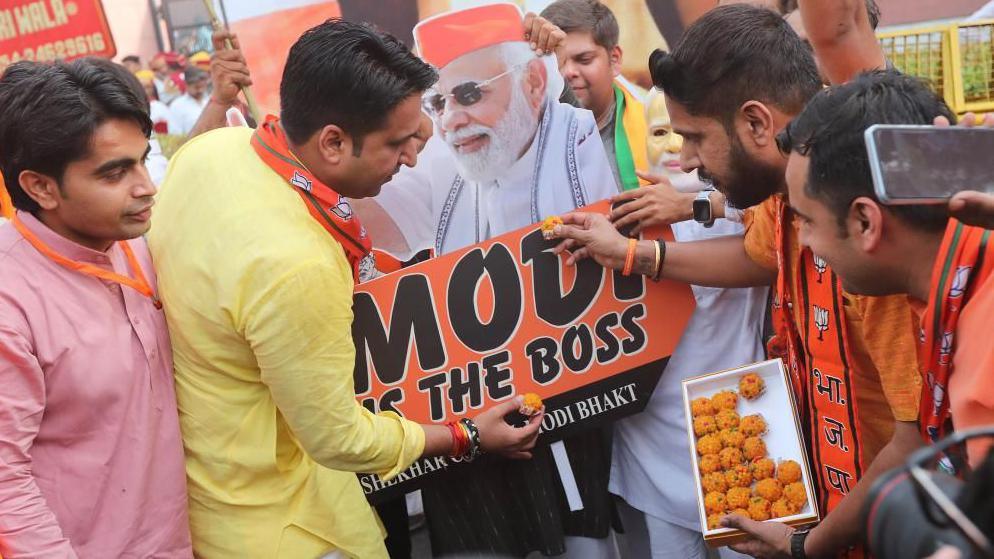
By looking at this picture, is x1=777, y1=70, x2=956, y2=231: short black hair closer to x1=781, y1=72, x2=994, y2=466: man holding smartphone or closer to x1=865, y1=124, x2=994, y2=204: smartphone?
x1=781, y1=72, x2=994, y2=466: man holding smartphone

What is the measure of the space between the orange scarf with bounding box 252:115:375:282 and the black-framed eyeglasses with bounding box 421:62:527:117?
0.78 m

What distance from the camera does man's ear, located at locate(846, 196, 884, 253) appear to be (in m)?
1.70

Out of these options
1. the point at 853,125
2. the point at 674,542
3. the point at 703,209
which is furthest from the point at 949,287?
the point at 674,542

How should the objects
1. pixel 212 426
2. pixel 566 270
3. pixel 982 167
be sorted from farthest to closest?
pixel 566 270 < pixel 212 426 < pixel 982 167

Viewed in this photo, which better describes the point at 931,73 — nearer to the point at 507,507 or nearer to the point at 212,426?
the point at 507,507

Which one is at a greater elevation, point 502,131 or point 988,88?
point 502,131

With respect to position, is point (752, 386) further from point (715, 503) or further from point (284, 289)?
point (284, 289)

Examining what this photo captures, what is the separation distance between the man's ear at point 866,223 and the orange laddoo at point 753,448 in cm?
78

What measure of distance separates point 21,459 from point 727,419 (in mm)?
1626

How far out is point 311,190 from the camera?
2182mm

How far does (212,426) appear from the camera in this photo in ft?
7.34

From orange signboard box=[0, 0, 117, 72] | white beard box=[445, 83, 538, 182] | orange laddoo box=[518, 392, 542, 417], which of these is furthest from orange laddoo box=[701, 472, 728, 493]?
orange signboard box=[0, 0, 117, 72]

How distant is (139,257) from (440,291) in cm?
86

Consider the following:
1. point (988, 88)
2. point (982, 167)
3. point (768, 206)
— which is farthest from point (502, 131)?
point (988, 88)
